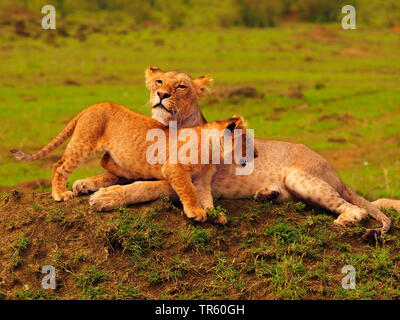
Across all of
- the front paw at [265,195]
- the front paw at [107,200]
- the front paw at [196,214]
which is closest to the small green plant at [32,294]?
the front paw at [107,200]

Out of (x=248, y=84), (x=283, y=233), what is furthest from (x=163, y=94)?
(x=248, y=84)

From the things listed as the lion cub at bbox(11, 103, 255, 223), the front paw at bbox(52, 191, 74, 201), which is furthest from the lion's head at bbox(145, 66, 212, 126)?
the front paw at bbox(52, 191, 74, 201)

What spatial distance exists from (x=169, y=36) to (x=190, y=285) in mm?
26369

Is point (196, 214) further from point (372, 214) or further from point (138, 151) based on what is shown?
point (372, 214)

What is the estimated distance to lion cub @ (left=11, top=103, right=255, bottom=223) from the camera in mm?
5680

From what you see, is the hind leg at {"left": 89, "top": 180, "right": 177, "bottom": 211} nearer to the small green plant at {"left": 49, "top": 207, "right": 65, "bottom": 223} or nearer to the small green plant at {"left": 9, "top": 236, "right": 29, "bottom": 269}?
the small green plant at {"left": 49, "top": 207, "right": 65, "bottom": 223}

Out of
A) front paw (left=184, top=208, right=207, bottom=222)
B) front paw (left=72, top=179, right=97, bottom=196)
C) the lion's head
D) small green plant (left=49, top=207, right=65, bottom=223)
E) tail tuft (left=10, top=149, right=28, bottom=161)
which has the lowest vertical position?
small green plant (left=49, top=207, right=65, bottom=223)

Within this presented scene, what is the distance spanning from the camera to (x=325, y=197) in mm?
6109

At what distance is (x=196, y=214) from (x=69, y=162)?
1454 mm

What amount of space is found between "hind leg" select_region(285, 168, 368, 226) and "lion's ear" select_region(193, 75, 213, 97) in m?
1.33

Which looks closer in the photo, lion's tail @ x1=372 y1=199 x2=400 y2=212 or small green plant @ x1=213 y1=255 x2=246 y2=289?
small green plant @ x1=213 y1=255 x2=246 y2=289

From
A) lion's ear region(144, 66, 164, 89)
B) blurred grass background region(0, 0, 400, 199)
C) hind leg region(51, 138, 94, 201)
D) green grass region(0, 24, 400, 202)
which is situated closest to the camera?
hind leg region(51, 138, 94, 201)

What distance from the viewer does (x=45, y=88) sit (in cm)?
1925

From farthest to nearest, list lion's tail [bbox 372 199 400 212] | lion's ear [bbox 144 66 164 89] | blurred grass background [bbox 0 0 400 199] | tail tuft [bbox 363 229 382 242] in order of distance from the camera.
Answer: blurred grass background [bbox 0 0 400 199]
lion's tail [bbox 372 199 400 212]
lion's ear [bbox 144 66 164 89]
tail tuft [bbox 363 229 382 242]
